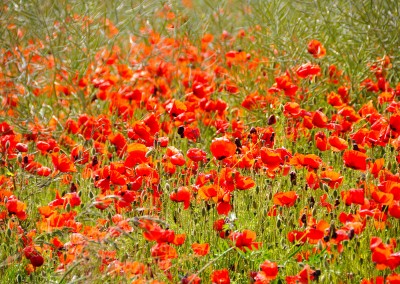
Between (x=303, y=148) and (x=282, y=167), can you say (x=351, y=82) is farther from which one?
(x=282, y=167)

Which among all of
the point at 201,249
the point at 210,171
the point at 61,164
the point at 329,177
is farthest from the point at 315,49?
the point at 201,249

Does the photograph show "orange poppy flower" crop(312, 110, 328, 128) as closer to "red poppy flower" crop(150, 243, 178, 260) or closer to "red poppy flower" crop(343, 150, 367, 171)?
"red poppy flower" crop(343, 150, 367, 171)

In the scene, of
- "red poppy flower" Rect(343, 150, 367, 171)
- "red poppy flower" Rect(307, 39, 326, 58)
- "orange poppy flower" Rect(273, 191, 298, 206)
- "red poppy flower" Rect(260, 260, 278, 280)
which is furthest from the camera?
"red poppy flower" Rect(307, 39, 326, 58)

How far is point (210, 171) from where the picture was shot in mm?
3291

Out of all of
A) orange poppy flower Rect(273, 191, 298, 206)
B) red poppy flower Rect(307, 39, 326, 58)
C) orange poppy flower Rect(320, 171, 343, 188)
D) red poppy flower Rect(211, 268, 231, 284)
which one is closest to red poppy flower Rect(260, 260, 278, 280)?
red poppy flower Rect(211, 268, 231, 284)

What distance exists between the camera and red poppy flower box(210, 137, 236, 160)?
9.36ft

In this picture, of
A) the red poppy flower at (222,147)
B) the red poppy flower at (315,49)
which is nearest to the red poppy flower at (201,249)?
the red poppy flower at (222,147)

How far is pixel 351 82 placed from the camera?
4543 mm

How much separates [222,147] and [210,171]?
44 cm

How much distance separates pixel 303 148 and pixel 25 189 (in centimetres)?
138

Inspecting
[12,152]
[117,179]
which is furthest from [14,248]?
[12,152]

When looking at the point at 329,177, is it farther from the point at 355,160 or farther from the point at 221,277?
the point at 221,277

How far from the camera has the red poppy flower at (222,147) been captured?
9.36 ft

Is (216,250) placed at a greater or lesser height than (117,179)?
lesser
